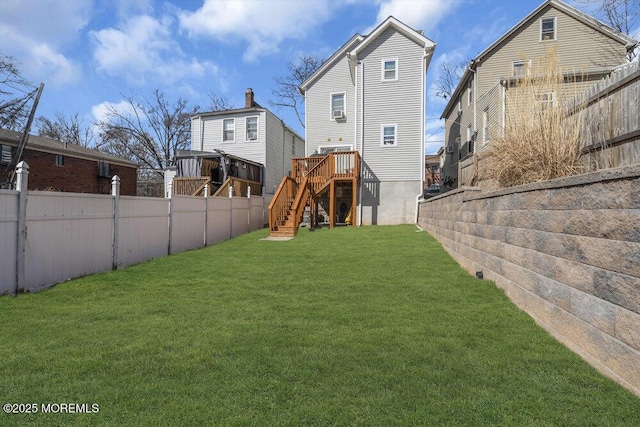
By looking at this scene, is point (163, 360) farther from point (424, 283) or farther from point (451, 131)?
point (451, 131)

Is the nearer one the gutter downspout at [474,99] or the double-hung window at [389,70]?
the double-hung window at [389,70]

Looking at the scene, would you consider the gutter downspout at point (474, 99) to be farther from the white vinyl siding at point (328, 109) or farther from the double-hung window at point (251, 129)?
the double-hung window at point (251, 129)

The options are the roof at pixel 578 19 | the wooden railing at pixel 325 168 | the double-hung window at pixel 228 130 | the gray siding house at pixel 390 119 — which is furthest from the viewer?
the double-hung window at pixel 228 130

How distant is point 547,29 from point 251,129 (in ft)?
50.9

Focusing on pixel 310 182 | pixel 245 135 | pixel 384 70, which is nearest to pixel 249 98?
pixel 245 135

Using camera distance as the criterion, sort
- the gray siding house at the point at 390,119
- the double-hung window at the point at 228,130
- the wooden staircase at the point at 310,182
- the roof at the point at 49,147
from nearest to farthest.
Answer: the wooden staircase at the point at 310,182
the gray siding house at the point at 390,119
the roof at the point at 49,147
the double-hung window at the point at 228,130

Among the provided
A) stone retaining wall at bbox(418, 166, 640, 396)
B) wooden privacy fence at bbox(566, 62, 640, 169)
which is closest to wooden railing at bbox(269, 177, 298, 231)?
stone retaining wall at bbox(418, 166, 640, 396)

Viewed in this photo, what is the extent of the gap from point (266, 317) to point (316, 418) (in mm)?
1895

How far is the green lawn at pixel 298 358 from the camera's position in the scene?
213cm

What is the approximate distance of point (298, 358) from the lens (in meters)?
2.83

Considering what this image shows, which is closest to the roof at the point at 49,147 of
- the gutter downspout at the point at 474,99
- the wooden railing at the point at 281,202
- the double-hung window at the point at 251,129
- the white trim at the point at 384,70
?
the double-hung window at the point at 251,129

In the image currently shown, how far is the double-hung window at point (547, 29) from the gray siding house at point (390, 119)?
616 centimetres

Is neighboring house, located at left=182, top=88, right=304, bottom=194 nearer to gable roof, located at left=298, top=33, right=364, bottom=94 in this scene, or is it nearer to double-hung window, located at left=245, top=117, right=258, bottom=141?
double-hung window, located at left=245, top=117, right=258, bottom=141

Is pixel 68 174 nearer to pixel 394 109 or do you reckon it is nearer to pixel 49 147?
pixel 49 147
